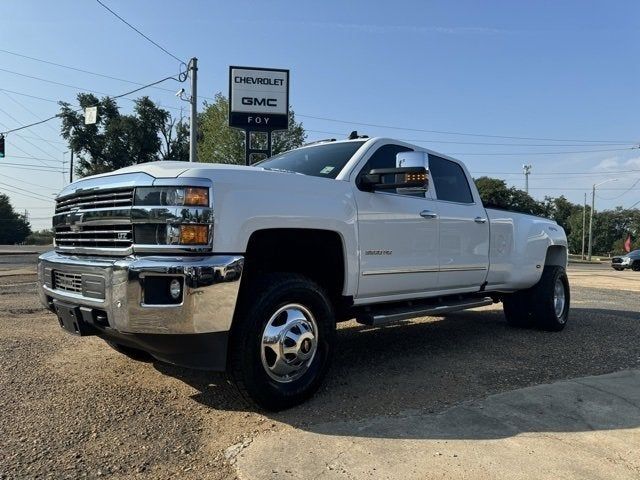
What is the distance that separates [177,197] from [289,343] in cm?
123

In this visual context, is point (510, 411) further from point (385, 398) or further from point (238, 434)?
point (238, 434)

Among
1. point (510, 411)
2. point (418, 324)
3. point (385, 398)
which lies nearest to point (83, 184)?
point (385, 398)

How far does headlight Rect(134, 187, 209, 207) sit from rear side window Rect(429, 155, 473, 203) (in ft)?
9.09

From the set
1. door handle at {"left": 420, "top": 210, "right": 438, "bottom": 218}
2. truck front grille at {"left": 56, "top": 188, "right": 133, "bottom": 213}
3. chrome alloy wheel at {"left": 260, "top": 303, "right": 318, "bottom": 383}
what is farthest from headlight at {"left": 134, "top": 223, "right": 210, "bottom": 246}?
door handle at {"left": 420, "top": 210, "right": 438, "bottom": 218}

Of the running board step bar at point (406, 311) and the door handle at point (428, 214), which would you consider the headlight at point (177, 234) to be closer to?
the running board step bar at point (406, 311)

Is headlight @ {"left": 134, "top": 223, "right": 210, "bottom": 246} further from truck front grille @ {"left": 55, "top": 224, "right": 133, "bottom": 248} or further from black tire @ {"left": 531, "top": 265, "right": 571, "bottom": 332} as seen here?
black tire @ {"left": 531, "top": 265, "right": 571, "bottom": 332}

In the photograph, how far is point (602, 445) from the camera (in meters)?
3.31

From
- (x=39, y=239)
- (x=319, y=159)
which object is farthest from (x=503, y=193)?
(x=319, y=159)

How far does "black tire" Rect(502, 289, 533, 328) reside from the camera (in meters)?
6.98

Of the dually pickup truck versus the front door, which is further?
the front door

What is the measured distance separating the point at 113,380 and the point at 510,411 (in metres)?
3.00

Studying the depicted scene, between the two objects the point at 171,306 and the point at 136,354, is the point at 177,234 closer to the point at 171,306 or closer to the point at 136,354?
the point at 171,306

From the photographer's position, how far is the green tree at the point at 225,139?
3272cm

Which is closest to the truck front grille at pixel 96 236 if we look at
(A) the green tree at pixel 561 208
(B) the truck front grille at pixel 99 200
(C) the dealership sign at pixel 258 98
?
(B) the truck front grille at pixel 99 200
